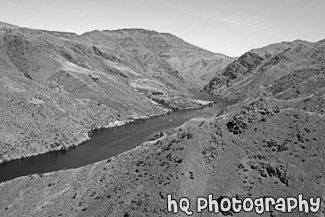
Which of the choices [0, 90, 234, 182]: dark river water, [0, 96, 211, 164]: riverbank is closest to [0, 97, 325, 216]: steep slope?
[0, 90, 234, 182]: dark river water

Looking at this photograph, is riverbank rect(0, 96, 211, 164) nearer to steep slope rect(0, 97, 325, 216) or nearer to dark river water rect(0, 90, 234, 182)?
dark river water rect(0, 90, 234, 182)

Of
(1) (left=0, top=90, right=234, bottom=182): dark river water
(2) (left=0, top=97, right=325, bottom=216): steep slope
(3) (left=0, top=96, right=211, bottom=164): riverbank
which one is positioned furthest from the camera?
(3) (left=0, top=96, right=211, bottom=164): riverbank

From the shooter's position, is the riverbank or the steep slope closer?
the steep slope

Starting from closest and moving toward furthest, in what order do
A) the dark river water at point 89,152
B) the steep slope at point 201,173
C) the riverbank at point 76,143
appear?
1. the steep slope at point 201,173
2. the dark river water at point 89,152
3. the riverbank at point 76,143

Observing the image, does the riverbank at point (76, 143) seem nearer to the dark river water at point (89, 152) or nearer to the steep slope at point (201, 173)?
the dark river water at point (89, 152)

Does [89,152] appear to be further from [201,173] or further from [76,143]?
[201,173]

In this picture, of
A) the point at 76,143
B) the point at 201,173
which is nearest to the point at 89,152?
the point at 76,143

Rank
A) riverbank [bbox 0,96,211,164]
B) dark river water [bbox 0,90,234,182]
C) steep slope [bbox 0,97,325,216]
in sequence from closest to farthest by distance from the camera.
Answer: steep slope [bbox 0,97,325,216], dark river water [bbox 0,90,234,182], riverbank [bbox 0,96,211,164]

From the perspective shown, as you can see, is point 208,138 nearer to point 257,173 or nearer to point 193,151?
point 193,151

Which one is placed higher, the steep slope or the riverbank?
the steep slope

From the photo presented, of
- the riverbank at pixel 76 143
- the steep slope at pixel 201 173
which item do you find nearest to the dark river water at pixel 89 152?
the riverbank at pixel 76 143

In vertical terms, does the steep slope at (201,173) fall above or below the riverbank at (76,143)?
above

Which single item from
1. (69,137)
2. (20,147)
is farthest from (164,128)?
(20,147)
